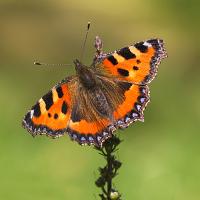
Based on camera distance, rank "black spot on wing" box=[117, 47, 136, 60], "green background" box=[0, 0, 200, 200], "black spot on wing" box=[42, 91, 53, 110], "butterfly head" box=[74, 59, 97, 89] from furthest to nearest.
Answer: "green background" box=[0, 0, 200, 200]
"butterfly head" box=[74, 59, 97, 89]
"black spot on wing" box=[117, 47, 136, 60]
"black spot on wing" box=[42, 91, 53, 110]

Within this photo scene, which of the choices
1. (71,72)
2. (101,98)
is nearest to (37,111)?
(101,98)

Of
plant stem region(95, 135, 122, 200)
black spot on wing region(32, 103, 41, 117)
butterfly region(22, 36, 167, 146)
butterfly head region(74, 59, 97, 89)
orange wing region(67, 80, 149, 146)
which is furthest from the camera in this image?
butterfly head region(74, 59, 97, 89)

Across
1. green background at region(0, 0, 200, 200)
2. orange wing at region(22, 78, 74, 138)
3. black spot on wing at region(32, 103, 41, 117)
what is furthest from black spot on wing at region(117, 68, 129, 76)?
green background at region(0, 0, 200, 200)

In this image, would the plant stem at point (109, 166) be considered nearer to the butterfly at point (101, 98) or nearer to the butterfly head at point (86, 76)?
the butterfly at point (101, 98)

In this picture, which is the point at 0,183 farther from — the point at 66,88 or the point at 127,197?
the point at 66,88

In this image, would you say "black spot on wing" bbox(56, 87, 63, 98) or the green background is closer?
"black spot on wing" bbox(56, 87, 63, 98)

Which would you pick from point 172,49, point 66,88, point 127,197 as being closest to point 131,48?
point 66,88

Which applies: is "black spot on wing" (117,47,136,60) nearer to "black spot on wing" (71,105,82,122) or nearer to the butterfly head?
the butterfly head
